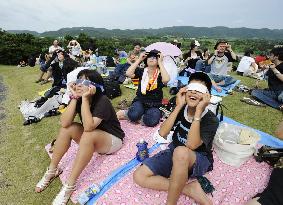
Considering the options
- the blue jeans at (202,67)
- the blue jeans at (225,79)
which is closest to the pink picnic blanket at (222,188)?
the blue jeans at (225,79)

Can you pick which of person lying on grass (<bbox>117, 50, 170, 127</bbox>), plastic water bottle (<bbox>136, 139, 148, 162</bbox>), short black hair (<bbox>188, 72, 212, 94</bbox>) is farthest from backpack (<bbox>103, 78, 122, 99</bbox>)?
short black hair (<bbox>188, 72, 212, 94</bbox>)

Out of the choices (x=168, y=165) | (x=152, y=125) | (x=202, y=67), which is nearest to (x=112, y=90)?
(x=152, y=125)

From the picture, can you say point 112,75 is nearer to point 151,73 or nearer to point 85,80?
point 151,73

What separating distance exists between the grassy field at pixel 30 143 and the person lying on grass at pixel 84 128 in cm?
35

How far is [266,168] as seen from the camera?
188 inches

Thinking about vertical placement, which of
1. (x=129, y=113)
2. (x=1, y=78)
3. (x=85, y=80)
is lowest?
(x=1, y=78)

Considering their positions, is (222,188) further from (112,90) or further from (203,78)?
A: (112,90)

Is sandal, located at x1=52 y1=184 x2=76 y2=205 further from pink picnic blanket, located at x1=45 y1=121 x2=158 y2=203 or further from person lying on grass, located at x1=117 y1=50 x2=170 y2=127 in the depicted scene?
person lying on grass, located at x1=117 y1=50 x2=170 y2=127

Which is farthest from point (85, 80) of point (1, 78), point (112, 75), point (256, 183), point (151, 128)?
point (1, 78)

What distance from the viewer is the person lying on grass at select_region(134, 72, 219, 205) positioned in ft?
11.5

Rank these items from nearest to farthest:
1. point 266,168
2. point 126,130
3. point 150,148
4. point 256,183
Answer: point 256,183
point 266,168
point 150,148
point 126,130

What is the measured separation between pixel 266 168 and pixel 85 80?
11.3 feet

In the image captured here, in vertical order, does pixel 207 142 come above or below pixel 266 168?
above

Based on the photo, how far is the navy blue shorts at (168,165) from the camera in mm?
3799
